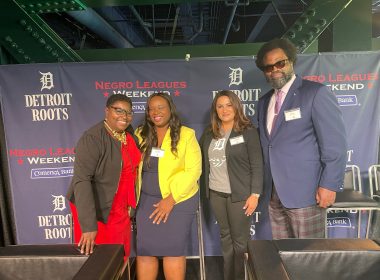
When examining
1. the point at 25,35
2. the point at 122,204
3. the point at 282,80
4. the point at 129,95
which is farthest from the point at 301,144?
the point at 25,35

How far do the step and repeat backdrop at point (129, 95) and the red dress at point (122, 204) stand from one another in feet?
2.87

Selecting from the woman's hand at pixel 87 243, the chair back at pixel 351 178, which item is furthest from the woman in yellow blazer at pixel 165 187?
the chair back at pixel 351 178

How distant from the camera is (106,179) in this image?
178cm

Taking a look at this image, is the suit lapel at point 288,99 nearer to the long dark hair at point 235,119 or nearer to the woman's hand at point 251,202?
the long dark hair at point 235,119

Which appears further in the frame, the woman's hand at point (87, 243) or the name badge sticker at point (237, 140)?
the name badge sticker at point (237, 140)

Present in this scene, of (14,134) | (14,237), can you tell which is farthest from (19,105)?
(14,237)

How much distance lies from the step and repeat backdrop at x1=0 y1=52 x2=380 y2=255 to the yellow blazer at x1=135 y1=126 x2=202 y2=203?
0.72 m

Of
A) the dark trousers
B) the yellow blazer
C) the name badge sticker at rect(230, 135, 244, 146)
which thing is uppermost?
the name badge sticker at rect(230, 135, 244, 146)

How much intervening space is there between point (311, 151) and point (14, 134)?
8.27 feet

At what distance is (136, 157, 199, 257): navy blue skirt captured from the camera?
203cm

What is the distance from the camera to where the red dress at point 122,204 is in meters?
1.85

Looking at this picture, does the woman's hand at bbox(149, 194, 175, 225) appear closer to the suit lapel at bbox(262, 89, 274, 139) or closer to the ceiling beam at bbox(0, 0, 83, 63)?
the suit lapel at bbox(262, 89, 274, 139)

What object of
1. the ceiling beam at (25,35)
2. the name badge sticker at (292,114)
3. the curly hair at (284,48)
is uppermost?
the ceiling beam at (25,35)

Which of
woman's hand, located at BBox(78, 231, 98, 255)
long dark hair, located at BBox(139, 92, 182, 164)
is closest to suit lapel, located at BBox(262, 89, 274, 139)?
long dark hair, located at BBox(139, 92, 182, 164)
